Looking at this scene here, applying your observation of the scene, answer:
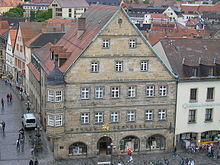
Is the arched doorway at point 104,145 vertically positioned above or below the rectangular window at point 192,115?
below

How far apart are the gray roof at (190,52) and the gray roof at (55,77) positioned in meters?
15.3

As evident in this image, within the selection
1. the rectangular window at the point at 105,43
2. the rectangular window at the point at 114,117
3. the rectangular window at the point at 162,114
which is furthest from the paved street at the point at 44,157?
the rectangular window at the point at 105,43

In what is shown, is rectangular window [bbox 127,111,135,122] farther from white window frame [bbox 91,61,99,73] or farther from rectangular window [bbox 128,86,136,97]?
white window frame [bbox 91,61,99,73]

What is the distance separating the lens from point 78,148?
56.2 m

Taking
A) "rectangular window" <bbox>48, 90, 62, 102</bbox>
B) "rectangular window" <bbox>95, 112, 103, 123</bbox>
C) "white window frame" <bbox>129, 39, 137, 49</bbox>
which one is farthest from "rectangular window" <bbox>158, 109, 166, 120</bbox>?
"rectangular window" <bbox>48, 90, 62, 102</bbox>

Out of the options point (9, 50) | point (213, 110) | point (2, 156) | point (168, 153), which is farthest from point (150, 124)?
point (9, 50)

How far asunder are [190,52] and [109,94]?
14.1 meters

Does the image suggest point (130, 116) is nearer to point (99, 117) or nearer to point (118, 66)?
point (99, 117)

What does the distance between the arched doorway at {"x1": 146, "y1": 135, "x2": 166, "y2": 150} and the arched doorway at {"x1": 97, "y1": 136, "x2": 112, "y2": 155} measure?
5081mm

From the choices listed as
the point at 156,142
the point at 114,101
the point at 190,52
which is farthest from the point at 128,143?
the point at 190,52

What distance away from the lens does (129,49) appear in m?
54.8

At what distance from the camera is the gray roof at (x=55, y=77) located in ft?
173

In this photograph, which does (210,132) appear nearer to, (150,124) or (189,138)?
(189,138)

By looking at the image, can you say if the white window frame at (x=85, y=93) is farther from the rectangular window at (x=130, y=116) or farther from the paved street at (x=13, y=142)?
the paved street at (x=13, y=142)
